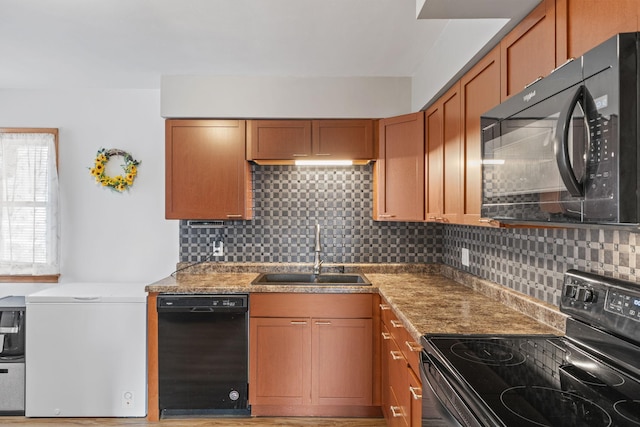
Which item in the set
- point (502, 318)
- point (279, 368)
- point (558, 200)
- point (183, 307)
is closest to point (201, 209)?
point (183, 307)

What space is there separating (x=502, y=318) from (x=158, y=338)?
2.09 m

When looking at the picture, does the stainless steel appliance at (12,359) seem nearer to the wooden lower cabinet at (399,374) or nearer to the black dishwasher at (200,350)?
the black dishwasher at (200,350)

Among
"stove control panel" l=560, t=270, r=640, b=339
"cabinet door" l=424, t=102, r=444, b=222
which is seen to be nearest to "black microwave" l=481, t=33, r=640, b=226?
"stove control panel" l=560, t=270, r=640, b=339

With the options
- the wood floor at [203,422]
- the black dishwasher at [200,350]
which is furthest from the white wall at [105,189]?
the wood floor at [203,422]

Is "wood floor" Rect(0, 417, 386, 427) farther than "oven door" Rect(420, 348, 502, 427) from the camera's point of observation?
Yes

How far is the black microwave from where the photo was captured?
2.71 feet

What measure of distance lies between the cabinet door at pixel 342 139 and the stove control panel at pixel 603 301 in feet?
5.65

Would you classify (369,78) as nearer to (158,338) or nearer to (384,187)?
(384,187)

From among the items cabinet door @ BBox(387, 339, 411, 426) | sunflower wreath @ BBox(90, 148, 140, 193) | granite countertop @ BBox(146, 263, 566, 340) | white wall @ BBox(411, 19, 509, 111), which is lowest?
cabinet door @ BBox(387, 339, 411, 426)

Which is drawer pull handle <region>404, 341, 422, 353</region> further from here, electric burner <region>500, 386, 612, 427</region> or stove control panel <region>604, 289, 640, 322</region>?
stove control panel <region>604, 289, 640, 322</region>

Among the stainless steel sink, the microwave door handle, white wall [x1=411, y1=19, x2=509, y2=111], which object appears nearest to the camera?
the microwave door handle

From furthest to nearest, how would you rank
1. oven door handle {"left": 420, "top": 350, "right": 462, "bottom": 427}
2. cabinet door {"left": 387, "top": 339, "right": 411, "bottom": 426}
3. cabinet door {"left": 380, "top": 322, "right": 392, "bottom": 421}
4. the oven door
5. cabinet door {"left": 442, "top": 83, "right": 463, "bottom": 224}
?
cabinet door {"left": 380, "top": 322, "right": 392, "bottom": 421} < cabinet door {"left": 442, "top": 83, "right": 463, "bottom": 224} < cabinet door {"left": 387, "top": 339, "right": 411, "bottom": 426} < oven door handle {"left": 420, "top": 350, "right": 462, "bottom": 427} < the oven door

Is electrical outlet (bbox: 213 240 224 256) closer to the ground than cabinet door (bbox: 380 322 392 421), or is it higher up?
higher up

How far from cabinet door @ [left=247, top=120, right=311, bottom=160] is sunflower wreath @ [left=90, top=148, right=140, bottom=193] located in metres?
1.03
